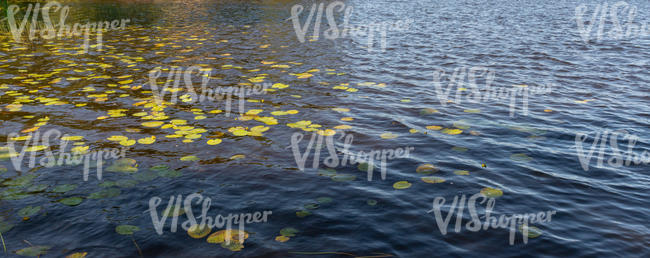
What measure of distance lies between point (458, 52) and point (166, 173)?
1345cm

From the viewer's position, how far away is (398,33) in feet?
74.2

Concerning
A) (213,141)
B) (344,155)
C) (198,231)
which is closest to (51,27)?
(213,141)

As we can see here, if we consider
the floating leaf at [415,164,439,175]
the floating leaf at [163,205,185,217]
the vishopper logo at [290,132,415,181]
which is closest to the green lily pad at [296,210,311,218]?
the vishopper logo at [290,132,415,181]

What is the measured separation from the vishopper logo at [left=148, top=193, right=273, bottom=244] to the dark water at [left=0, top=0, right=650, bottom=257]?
11cm

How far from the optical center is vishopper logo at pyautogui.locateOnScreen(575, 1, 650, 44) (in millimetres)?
20641

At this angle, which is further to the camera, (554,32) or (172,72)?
(554,32)

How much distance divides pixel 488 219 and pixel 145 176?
4.91 m

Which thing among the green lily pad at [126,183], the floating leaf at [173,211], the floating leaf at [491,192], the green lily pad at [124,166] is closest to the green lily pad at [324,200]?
the floating leaf at [173,211]

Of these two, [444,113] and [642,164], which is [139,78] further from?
[642,164]

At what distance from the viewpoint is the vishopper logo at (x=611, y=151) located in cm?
742

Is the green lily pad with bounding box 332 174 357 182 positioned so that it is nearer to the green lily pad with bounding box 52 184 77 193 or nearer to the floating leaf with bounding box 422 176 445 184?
the floating leaf with bounding box 422 176 445 184

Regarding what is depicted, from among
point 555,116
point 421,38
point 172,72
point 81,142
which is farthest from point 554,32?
point 81,142

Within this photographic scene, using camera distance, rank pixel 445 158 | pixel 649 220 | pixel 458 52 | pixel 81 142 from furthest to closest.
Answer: pixel 458 52
pixel 81 142
pixel 445 158
pixel 649 220

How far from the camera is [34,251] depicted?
4.98 meters
